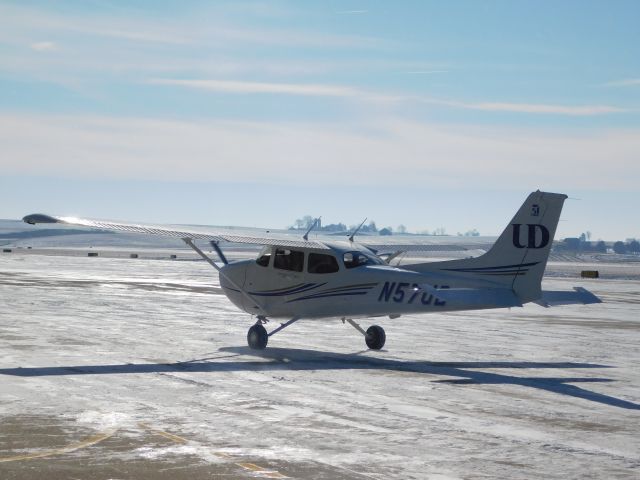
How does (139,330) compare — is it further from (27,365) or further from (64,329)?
(27,365)

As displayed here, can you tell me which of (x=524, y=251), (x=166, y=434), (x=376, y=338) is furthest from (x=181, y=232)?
(x=166, y=434)

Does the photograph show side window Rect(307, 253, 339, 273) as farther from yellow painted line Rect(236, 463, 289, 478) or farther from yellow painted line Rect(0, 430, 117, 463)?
yellow painted line Rect(236, 463, 289, 478)

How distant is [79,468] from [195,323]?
18232mm

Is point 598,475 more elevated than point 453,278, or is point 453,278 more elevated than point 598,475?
point 453,278

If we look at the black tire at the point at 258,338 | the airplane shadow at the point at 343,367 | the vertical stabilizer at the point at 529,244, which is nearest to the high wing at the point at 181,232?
the black tire at the point at 258,338

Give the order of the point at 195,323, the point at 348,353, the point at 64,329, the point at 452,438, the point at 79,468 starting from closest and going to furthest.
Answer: the point at 79,468, the point at 452,438, the point at 348,353, the point at 64,329, the point at 195,323

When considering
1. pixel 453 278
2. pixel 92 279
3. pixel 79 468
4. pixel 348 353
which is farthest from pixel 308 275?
pixel 92 279

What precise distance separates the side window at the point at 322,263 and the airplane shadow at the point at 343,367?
6.07 ft

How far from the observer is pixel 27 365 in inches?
704

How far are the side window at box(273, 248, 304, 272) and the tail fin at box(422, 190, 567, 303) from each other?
3990mm

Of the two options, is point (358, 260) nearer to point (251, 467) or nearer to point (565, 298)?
point (565, 298)

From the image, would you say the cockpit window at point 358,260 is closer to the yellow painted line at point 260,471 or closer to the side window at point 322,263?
→ the side window at point 322,263

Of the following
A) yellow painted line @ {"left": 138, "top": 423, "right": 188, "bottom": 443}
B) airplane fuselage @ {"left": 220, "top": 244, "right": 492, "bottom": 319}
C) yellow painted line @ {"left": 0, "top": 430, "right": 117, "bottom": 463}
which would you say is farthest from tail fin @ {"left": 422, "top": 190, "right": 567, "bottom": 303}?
yellow painted line @ {"left": 0, "top": 430, "right": 117, "bottom": 463}

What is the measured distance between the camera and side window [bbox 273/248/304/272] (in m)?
22.1
